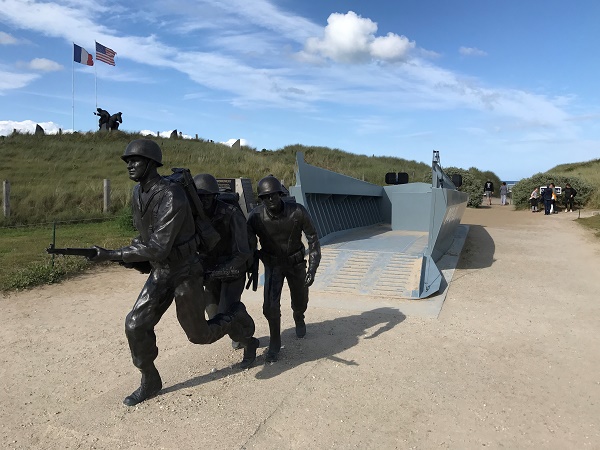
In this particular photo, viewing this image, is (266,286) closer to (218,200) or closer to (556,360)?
(218,200)

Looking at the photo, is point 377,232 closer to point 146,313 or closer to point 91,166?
point 146,313

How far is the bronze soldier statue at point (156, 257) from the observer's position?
11.7 feet

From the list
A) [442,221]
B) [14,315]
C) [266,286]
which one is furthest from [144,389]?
[442,221]

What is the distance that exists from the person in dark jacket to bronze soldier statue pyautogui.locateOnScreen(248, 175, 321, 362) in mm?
24911

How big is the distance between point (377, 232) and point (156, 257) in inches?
368

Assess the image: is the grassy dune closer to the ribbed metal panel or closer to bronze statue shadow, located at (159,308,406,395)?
the ribbed metal panel

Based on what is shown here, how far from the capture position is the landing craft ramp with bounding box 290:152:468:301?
26.0ft

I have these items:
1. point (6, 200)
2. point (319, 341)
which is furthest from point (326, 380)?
point (6, 200)

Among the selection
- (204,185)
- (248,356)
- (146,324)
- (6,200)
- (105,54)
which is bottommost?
(248,356)

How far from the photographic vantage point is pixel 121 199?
59.2 ft

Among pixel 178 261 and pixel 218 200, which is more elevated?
pixel 218 200

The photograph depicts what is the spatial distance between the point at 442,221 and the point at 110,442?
278 inches

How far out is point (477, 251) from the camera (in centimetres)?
1230

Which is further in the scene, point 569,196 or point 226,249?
point 569,196
